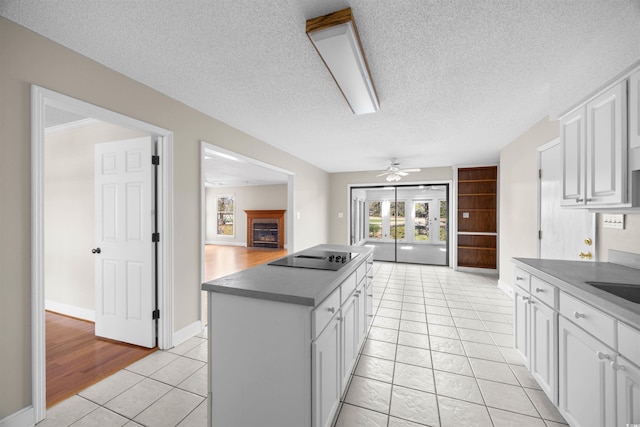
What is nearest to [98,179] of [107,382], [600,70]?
[107,382]

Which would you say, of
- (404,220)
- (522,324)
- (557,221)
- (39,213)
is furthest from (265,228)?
(522,324)

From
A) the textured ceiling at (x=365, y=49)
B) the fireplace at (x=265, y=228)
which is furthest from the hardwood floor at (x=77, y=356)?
the fireplace at (x=265, y=228)

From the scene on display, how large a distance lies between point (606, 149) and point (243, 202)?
32.4 ft

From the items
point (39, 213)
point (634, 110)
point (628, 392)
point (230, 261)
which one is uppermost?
point (634, 110)

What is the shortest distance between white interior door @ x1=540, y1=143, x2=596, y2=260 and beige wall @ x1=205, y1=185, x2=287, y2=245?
7.73 metres

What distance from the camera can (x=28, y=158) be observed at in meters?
1.60

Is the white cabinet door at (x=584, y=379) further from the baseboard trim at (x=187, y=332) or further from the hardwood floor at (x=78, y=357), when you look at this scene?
the hardwood floor at (x=78, y=357)

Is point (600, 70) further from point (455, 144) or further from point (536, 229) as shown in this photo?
point (455, 144)

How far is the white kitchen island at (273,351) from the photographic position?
1.25 m

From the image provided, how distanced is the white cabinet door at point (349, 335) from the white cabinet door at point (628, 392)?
1311 millimetres

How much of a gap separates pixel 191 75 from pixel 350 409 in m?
2.88

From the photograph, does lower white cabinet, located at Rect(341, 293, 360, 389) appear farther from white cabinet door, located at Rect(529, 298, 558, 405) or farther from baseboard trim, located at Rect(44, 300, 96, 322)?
baseboard trim, located at Rect(44, 300, 96, 322)

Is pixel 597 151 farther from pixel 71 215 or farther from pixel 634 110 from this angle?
pixel 71 215

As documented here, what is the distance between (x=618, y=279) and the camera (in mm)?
1538
